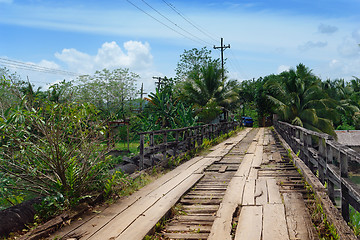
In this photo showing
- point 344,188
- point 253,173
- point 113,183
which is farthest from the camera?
point 253,173

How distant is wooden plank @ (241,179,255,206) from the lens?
521cm

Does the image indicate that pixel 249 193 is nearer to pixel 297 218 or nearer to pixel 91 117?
pixel 297 218

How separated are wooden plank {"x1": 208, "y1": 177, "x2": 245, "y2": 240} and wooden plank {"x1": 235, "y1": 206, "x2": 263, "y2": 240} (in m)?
0.12

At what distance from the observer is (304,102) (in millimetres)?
28062

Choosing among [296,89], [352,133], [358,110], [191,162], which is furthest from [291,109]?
[191,162]

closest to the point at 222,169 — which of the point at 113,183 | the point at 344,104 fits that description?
the point at 113,183

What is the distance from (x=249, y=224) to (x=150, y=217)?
48.2 inches

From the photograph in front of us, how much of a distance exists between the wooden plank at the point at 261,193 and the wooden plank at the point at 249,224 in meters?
0.34

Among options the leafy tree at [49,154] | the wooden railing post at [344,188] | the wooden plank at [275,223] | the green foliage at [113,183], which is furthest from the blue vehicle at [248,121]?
the wooden railing post at [344,188]

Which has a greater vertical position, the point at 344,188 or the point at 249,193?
the point at 344,188

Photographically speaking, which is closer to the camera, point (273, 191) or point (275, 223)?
point (275, 223)

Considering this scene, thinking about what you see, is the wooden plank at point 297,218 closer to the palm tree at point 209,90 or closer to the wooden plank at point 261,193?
the wooden plank at point 261,193

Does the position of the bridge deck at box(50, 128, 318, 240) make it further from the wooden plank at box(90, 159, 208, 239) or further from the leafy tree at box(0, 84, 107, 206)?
the leafy tree at box(0, 84, 107, 206)

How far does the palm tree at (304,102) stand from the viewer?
87.7ft
